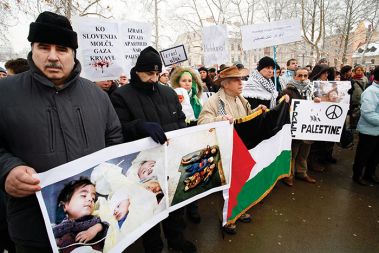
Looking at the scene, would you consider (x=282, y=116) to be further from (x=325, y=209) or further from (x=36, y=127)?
(x=36, y=127)

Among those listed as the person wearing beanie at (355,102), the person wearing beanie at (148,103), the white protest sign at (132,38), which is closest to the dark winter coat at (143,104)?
the person wearing beanie at (148,103)

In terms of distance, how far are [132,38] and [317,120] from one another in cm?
326

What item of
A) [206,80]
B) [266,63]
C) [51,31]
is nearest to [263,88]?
[266,63]

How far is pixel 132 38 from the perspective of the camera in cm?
393

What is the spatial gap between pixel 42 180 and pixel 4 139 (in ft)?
1.18

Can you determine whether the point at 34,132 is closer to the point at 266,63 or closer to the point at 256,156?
the point at 256,156

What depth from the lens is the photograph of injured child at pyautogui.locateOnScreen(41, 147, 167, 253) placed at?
1.54 metres

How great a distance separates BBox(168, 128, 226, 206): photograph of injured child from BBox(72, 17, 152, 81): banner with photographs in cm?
183

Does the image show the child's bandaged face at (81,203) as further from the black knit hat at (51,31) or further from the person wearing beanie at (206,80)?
the person wearing beanie at (206,80)

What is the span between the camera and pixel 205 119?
305 cm

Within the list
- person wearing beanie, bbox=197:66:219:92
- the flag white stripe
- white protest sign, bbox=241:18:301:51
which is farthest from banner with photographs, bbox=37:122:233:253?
person wearing beanie, bbox=197:66:219:92

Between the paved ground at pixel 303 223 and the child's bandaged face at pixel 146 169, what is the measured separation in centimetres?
134

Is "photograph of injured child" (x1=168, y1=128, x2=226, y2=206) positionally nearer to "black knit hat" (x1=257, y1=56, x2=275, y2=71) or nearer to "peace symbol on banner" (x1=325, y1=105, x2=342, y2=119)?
"black knit hat" (x1=257, y1=56, x2=275, y2=71)

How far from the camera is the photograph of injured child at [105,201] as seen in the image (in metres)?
1.54
